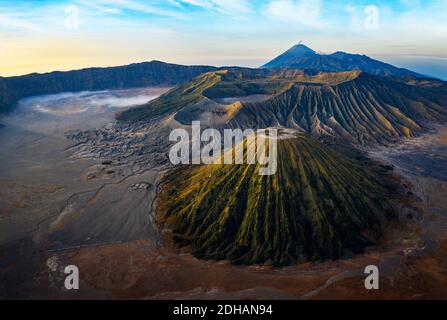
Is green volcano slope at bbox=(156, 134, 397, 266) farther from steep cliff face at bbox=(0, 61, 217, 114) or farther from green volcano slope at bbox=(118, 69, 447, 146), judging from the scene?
steep cliff face at bbox=(0, 61, 217, 114)

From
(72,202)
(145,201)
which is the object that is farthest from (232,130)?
(72,202)

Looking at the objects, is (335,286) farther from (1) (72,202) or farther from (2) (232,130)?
(2) (232,130)

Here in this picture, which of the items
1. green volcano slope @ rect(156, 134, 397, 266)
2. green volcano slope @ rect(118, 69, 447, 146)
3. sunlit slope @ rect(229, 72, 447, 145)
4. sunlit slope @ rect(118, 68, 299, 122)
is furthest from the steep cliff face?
green volcano slope @ rect(156, 134, 397, 266)

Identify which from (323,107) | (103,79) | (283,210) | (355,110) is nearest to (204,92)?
(323,107)

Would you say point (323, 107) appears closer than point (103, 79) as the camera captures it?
Yes

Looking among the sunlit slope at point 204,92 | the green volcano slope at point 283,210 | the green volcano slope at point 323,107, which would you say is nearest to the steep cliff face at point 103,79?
the sunlit slope at point 204,92

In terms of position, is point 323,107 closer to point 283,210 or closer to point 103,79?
point 283,210

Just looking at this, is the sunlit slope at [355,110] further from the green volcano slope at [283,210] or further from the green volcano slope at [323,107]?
the green volcano slope at [283,210]
